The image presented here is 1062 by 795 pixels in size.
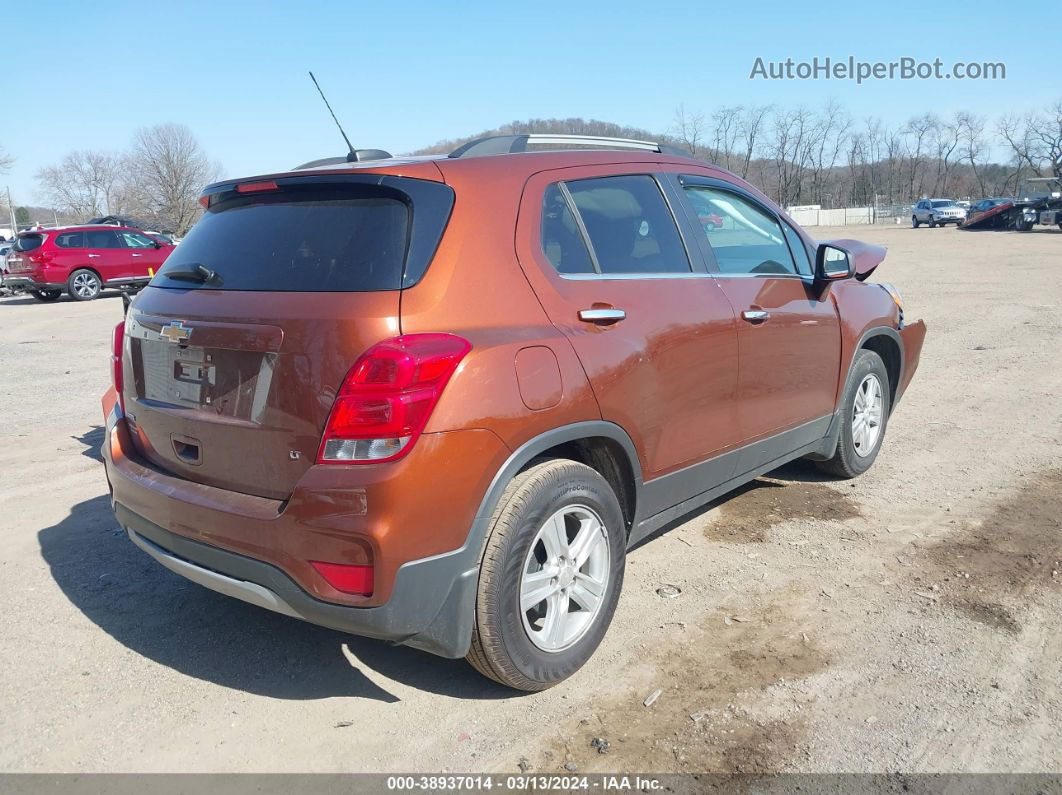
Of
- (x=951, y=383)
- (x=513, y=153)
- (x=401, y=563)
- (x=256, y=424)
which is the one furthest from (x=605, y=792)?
(x=951, y=383)

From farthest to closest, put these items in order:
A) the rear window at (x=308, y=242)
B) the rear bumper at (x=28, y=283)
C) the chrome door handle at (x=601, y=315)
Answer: the rear bumper at (x=28, y=283) < the chrome door handle at (x=601, y=315) < the rear window at (x=308, y=242)

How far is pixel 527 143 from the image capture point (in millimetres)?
3480

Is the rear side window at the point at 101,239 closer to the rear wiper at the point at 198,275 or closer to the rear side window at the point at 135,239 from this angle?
the rear side window at the point at 135,239

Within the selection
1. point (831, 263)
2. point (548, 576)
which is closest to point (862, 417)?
point (831, 263)

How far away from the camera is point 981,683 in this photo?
3.11 meters

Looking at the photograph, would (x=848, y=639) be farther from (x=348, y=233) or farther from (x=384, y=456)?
(x=348, y=233)

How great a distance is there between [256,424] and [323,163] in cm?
132

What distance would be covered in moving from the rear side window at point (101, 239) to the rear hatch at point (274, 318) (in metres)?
20.4

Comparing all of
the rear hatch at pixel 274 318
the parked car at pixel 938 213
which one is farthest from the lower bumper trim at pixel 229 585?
the parked car at pixel 938 213

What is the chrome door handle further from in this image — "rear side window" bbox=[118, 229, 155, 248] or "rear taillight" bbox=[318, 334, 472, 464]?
"rear side window" bbox=[118, 229, 155, 248]

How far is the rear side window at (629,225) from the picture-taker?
3.39 metres

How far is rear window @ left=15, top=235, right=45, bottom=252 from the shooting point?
20328 millimetres

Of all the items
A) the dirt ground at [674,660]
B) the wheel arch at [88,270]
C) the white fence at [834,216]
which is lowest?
the dirt ground at [674,660]

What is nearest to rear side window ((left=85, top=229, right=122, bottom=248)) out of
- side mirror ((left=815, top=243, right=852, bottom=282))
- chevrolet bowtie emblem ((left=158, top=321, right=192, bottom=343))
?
chevrolet bowtie emblem ((left=158, top=321, right=192, bottom=343))
